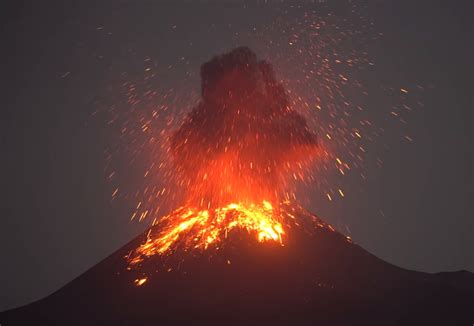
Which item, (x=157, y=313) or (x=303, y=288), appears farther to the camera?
(x=303, y=288)

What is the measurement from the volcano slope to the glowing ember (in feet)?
3.72

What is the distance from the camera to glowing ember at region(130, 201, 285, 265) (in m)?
44.7

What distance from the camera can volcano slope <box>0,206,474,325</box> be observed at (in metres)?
33.0

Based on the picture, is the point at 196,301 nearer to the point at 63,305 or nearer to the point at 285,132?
the point at 63,305

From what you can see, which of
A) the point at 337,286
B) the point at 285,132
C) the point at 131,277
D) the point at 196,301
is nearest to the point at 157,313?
the point at 196,301

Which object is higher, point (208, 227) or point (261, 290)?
point (261, 290)

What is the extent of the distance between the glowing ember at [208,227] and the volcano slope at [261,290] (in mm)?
1135

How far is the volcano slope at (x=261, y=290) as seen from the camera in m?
33.0

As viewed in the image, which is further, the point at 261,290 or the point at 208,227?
the point at 208,227

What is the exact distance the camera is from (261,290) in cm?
3603

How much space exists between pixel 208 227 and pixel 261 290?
11483 millimetres

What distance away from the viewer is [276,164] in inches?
1964

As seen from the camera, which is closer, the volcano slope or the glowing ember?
the volcano slope

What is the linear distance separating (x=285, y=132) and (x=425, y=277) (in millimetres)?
17353
